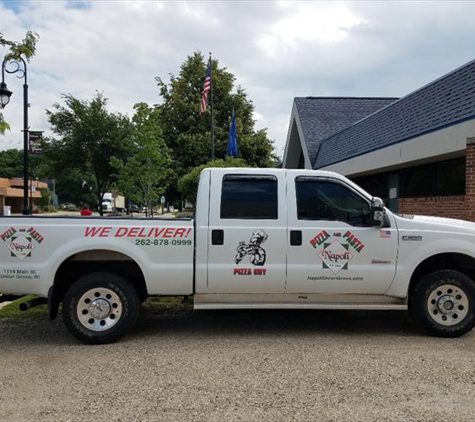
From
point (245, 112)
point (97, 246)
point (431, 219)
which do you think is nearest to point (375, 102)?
point (245, 112)

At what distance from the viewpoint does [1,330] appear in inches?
236

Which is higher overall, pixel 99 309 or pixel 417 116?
pixel 417 116

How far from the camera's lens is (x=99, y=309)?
534 centimetres

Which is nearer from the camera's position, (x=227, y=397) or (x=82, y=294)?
(x=227, y=397)

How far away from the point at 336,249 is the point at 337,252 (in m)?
0.04

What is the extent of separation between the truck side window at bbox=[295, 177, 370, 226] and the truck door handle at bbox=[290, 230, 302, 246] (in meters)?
0.19

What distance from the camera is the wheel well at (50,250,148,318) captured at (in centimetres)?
555

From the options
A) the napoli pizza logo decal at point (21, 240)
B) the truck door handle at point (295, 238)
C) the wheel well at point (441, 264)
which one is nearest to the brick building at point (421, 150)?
the wheel well at point (441, 264)

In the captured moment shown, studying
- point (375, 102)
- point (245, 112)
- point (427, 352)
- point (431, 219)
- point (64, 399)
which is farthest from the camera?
point (245, 112)

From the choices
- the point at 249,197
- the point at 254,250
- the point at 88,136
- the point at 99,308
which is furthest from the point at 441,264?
the point at 88,136

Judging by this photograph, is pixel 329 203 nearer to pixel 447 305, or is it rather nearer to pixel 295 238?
pixel 295 238

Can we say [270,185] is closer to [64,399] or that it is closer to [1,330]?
[64,399]

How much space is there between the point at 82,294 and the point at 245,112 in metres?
31.3

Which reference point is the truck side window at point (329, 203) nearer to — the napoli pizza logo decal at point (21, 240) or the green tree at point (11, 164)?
the napoli pizza logo decal at point (21, 240)
